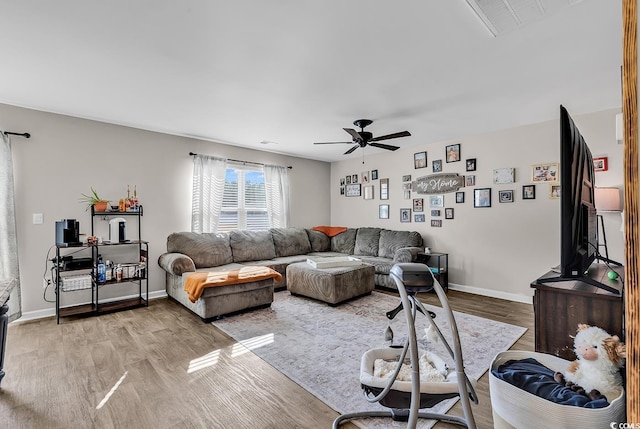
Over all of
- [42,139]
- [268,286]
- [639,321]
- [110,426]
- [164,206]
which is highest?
[42,139]

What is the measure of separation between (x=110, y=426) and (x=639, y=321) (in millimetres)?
2371

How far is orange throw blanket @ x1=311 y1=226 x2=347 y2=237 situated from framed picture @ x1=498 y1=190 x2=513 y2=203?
9.56ft

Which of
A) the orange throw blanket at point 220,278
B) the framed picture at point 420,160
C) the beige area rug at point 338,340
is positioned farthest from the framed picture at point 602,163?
the orange throw blanket at point 220,278

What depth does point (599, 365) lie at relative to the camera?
1.11 m

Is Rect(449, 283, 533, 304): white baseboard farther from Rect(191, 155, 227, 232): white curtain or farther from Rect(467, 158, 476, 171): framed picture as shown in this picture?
Rect(191, 155, 227, 232): white curtain

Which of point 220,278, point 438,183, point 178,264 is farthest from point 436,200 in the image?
point 178,264

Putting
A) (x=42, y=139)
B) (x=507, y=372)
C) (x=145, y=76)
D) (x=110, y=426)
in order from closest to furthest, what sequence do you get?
(x=507, y=372) → (x=110, y=426) → (x=145, y=76) → (x=42, y=139)

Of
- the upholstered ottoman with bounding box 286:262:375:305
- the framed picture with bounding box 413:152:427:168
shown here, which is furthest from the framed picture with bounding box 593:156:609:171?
the upholstered ottoman with bounding box 286:262:375:305

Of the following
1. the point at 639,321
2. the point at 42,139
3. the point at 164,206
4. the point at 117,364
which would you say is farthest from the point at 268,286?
the point at 639,321

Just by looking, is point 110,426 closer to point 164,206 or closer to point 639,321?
point 639,321

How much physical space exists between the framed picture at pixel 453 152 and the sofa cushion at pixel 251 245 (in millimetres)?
3309

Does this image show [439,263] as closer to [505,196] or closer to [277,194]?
[505,196]

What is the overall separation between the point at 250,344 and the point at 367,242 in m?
3.32

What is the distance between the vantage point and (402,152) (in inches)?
214
